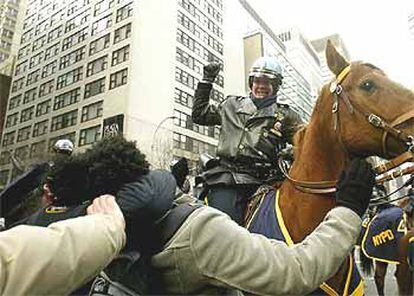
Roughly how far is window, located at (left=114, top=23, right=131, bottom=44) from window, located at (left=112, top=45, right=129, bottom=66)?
0.93 m

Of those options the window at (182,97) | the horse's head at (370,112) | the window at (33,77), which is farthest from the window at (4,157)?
the horse's head at (370,112)

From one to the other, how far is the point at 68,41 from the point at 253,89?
110 ft

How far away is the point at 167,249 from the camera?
4.43 feet

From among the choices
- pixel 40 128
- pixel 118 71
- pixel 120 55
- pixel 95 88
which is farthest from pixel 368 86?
pixel 40 128

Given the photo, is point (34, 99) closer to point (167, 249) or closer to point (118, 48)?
point (118, 48)

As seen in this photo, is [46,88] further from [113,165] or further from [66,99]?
[113,165]

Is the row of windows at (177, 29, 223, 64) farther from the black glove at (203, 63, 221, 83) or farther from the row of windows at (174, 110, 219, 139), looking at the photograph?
the black glove at (203, 63, 221, 83)

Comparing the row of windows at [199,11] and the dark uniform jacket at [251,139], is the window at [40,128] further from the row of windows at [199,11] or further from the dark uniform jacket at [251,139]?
the dark uniform jacket at [251,139]

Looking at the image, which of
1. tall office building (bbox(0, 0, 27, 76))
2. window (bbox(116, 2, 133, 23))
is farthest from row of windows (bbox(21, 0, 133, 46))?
tall office building (bbox(0, 0, 27, 76))

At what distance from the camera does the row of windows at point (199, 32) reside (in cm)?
2881

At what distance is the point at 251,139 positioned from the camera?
10.7ft

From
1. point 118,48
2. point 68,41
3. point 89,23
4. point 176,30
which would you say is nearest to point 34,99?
point 68,41

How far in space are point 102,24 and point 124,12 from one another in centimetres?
328

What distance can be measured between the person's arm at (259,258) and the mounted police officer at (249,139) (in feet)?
5.54
